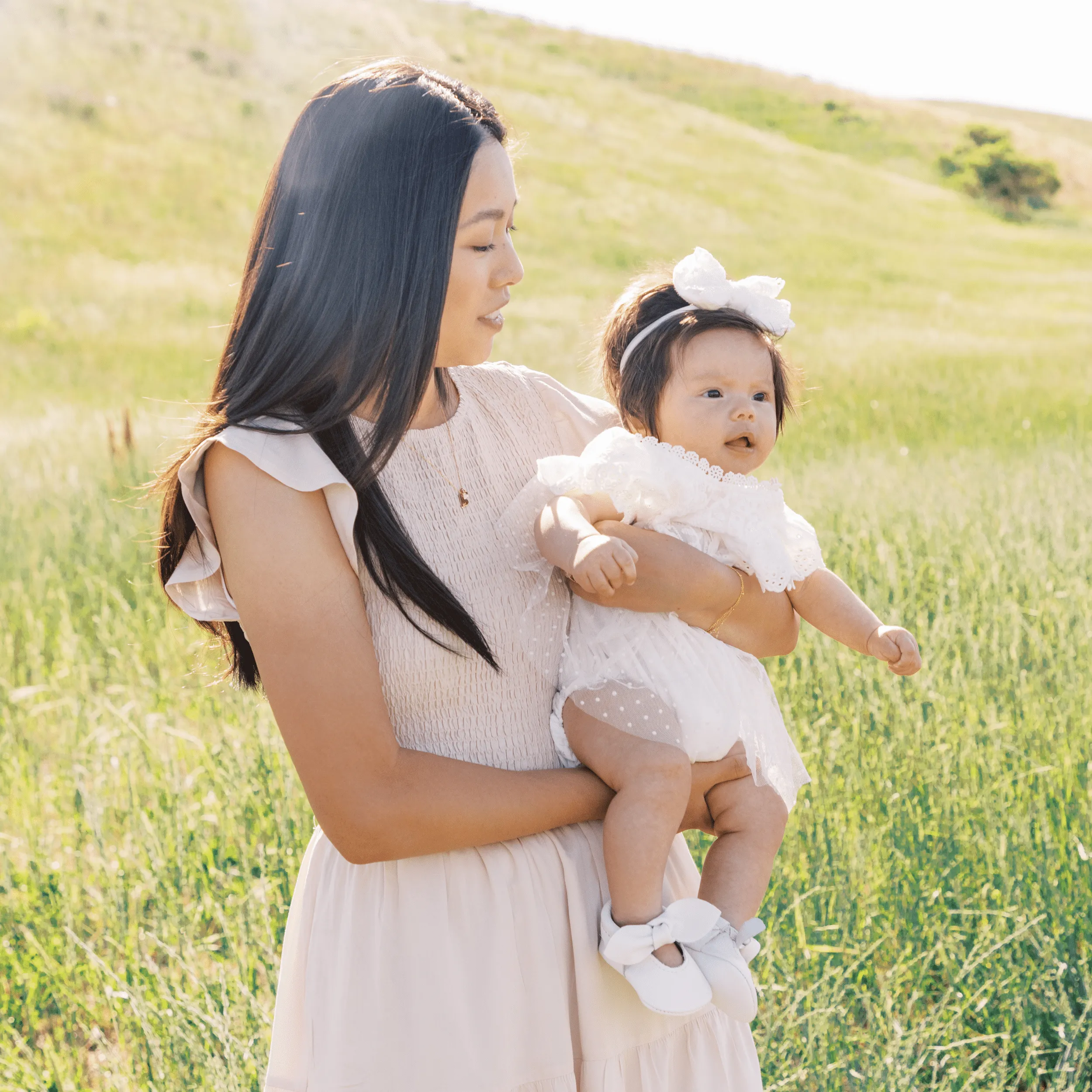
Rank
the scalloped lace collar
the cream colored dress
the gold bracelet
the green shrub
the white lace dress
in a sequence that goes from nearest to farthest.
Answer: the cream colored dress < the white lace dress < the gold bracelet < the scalloped lace collar < the green shrub

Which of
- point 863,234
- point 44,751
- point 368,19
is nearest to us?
point 44,751

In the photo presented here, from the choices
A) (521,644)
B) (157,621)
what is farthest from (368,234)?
(157,621)

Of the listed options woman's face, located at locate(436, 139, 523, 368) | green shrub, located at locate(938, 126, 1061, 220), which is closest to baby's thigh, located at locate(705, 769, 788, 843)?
woman's face, located at locate(436, 139, 523, 368)

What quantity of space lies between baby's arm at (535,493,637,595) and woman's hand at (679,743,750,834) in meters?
0.31

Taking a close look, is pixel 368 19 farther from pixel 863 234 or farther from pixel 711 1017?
pixel 711 1017

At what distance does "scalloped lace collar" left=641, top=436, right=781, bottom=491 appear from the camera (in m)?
1.83

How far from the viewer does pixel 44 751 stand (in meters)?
3.85

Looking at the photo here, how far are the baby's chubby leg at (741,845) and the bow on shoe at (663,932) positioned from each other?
116 millimetres

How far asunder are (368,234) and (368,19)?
3484 centimetres

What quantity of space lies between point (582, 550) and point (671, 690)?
27 cm

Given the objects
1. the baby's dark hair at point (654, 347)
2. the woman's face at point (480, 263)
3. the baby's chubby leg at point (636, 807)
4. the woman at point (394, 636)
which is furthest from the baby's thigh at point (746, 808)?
the woman's face at point (480, 263)

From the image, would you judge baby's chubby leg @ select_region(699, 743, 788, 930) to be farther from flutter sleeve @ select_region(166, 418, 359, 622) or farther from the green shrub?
the green shrub

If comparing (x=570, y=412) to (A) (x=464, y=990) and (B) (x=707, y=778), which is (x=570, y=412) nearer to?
(B) (x=707, y=778)

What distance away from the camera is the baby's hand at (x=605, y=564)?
1.47 meters
